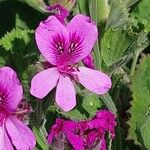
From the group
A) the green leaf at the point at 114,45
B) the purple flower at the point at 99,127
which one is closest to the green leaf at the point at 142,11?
the green leaf at the point at 114,45

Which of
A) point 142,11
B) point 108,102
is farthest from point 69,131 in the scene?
point 142,11

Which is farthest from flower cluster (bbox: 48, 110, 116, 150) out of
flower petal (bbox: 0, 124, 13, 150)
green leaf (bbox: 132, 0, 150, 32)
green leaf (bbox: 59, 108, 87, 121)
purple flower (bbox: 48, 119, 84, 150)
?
green leaf (bbox: 132, 0, 150, 32)

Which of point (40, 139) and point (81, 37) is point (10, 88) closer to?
point (81, 37)

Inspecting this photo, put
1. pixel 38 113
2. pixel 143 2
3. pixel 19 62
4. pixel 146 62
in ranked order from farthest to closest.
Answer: pixel 143 2, pixel 146 62, pixel 19 62, pixel 38 113

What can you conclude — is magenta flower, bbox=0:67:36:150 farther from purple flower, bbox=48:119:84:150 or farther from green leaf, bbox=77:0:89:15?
green leaf, bbox=77:0:89:15

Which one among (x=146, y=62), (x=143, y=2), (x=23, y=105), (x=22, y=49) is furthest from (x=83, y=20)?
(x=143, y=2)

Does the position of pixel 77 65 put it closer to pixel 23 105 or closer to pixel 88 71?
pixel 88 71

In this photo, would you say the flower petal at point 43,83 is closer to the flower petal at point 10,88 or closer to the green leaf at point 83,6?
the flower petal at point 10,88
